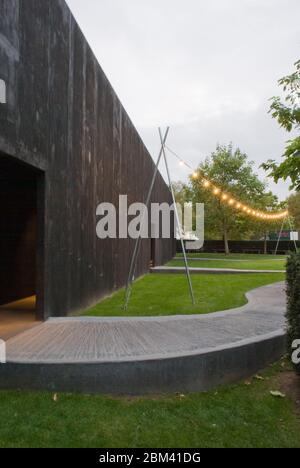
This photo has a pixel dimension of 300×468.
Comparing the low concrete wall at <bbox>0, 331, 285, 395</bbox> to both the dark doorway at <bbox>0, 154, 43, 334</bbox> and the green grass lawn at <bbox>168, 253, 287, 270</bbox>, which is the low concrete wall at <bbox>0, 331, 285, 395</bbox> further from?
the green grass lawn at <bbox>168, 253, 287, 270</bbox>

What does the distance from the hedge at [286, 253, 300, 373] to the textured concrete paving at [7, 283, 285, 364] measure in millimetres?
514

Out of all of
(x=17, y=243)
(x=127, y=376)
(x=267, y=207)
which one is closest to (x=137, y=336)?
(x=127, y=376)

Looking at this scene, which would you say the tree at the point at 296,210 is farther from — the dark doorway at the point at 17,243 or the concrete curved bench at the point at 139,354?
the concrete curved bench at the point at 139,354

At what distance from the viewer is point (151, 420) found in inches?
119

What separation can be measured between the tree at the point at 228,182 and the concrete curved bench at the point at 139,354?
23937mm

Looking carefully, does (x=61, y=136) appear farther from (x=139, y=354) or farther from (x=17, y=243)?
(x=139, y=354)

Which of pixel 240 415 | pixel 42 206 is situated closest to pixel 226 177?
pixel 42 206

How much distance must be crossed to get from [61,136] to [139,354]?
377 cm

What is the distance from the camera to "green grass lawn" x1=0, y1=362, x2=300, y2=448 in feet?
8.91

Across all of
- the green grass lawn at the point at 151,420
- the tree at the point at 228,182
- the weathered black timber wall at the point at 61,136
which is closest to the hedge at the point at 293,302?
the green grass lawn at the point at 151,420

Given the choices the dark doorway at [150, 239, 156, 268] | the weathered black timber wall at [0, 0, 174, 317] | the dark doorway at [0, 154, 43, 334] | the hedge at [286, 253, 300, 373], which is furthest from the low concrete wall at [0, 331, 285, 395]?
the dark doorway at [150, 239, 156, 268]

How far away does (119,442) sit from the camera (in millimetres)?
2688

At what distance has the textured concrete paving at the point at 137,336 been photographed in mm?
3730

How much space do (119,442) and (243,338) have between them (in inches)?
84.6
